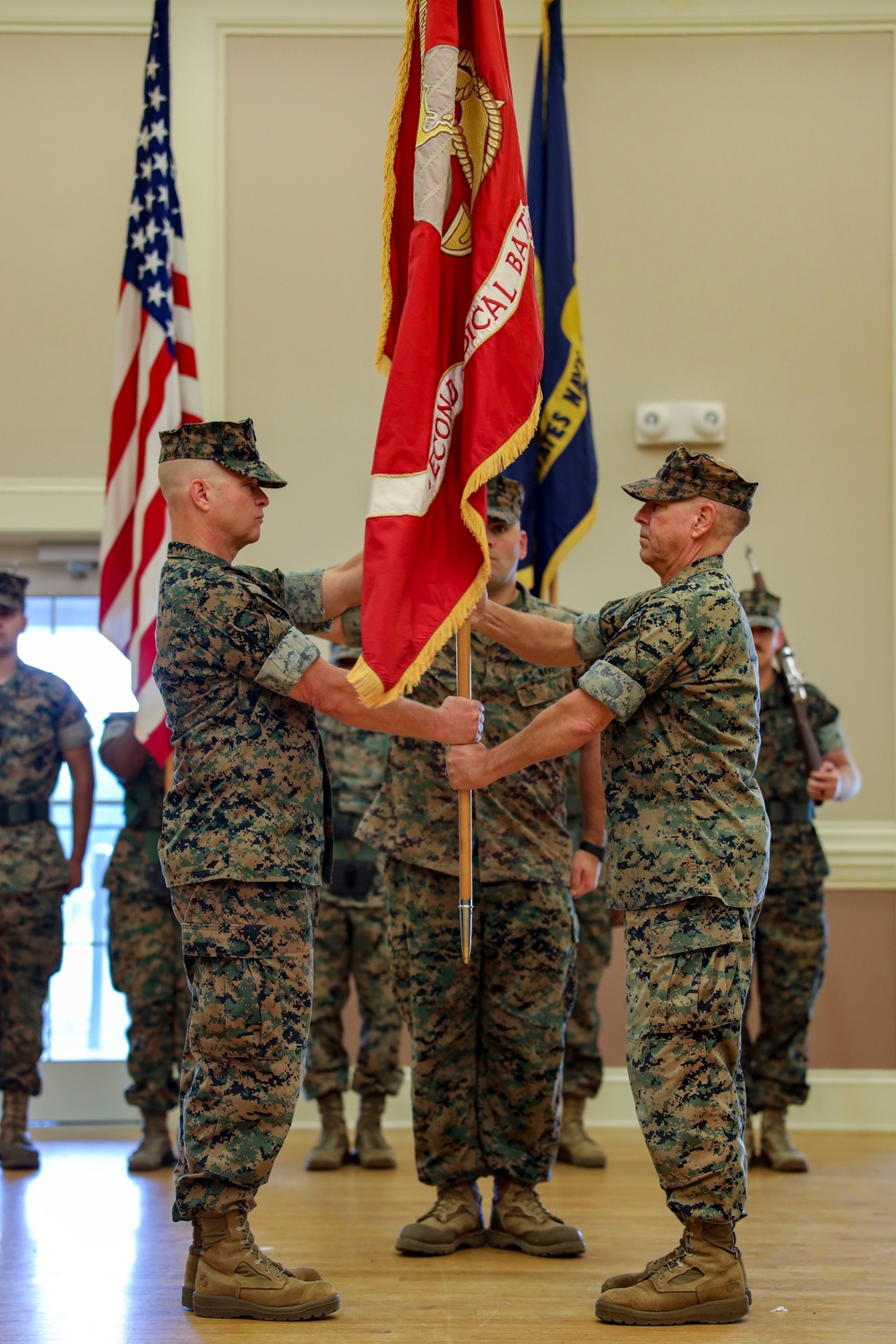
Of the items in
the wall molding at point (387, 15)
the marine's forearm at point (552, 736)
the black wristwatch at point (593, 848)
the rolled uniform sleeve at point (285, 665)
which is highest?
the wall molding at point (387, 15)

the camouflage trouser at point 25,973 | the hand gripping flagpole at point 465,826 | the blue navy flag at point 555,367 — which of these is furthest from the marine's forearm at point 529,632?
the camouflage trouser at point 25,973

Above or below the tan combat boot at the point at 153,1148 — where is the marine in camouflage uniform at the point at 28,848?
above

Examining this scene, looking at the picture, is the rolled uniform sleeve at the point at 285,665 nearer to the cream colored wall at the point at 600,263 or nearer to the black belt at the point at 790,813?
the black belt at the point at 790,813

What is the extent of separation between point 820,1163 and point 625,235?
347 centimetres

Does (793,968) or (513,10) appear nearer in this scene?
(793,968)

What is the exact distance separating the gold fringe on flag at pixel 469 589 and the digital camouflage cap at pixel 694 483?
25 centimetres

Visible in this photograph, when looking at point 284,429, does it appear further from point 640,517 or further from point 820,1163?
point 820,1163

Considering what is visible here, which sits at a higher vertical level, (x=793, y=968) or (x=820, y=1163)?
(x=793, y=968)

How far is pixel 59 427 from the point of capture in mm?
5359

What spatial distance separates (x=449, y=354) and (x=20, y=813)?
236 cm

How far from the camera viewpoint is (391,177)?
9.98 feet

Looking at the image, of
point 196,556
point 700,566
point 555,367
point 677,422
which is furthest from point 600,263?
point 196,556

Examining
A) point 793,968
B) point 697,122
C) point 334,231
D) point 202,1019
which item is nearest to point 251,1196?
point 202,1019

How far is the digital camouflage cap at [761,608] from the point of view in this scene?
4398 mm
